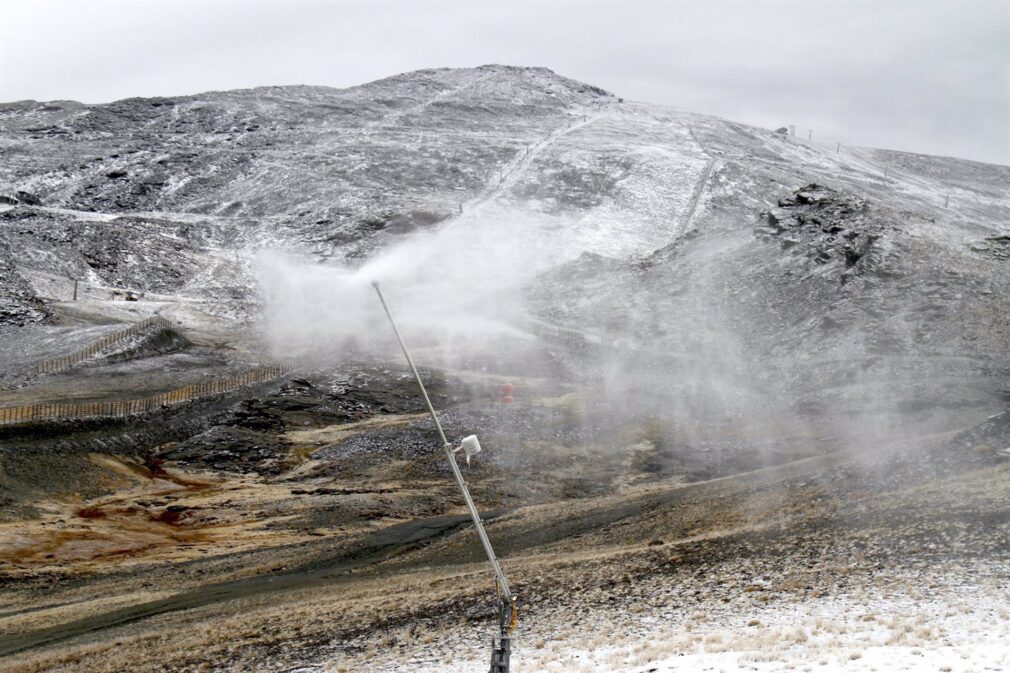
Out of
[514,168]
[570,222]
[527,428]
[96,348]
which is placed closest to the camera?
[527,428]

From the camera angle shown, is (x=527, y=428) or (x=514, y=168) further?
(x=514, y=168)

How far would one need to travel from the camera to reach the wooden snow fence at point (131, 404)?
44438 millimetres

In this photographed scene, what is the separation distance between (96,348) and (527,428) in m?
26.5

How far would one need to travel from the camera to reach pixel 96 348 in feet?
192

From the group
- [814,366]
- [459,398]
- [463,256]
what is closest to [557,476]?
[459,398]

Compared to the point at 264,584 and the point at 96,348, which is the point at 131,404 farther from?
the point at 264,584

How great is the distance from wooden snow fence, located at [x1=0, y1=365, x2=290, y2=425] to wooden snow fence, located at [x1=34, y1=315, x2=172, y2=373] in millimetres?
7651

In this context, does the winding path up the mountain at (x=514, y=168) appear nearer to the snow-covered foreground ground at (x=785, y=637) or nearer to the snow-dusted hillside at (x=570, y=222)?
the snow-dusted hillside at (x=570, y=222)

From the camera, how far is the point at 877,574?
878 inches

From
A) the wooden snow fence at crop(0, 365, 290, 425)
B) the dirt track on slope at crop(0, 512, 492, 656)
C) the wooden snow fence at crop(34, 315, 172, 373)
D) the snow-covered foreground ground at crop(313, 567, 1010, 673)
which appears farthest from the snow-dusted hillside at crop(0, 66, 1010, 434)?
the snow-covered foreground ground at crop(313, 567, 1010, 673)

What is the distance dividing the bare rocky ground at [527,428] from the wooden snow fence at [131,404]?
36.7 inches

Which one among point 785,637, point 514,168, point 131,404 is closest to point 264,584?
point 785,637

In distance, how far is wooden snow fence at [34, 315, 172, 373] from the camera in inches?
2186

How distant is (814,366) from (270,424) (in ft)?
91.5
